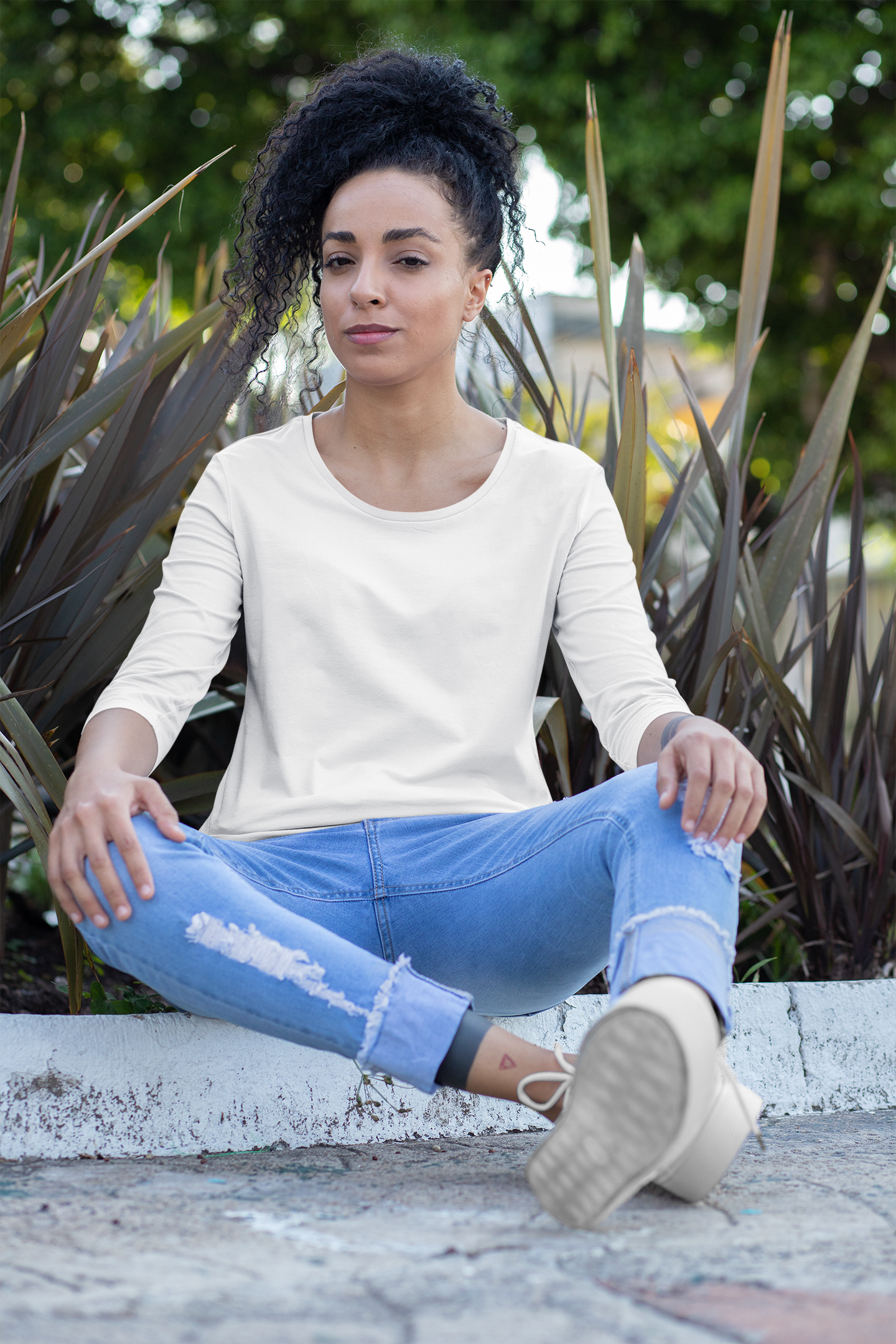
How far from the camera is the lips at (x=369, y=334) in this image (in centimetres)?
175

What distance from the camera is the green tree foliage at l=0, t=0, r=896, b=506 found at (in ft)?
29.7

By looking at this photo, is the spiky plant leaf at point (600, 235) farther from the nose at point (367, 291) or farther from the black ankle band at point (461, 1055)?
the black ankle band at point (461, 1055)

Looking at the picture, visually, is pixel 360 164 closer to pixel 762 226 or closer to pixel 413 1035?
pixel 762 226

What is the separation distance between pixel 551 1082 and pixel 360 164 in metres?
1.29

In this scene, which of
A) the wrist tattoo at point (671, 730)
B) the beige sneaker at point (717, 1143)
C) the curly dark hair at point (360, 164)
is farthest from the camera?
the curly dark hair at point (360, 164)

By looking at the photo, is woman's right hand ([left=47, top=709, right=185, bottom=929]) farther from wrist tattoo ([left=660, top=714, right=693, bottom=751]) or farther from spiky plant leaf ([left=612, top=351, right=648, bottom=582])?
spiky plant leaf ([left=612, top=351, right=648, bottom=582])

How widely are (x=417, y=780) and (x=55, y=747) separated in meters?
0.74

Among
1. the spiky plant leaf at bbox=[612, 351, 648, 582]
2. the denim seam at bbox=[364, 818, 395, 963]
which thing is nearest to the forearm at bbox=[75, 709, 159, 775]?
the denim seam at bbox=[364, 818, 395, 963]

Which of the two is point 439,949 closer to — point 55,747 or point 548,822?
point 548,822

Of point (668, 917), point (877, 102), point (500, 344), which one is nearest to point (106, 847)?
point (668, 917)

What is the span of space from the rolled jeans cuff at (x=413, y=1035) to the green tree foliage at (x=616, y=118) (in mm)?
7739

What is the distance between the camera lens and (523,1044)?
4.27 ft

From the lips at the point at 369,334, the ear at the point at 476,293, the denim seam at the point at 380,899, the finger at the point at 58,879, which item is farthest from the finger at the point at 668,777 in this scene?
the ear at the point at 476,293

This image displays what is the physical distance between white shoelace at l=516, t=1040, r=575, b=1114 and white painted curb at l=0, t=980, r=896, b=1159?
0.44 meters
